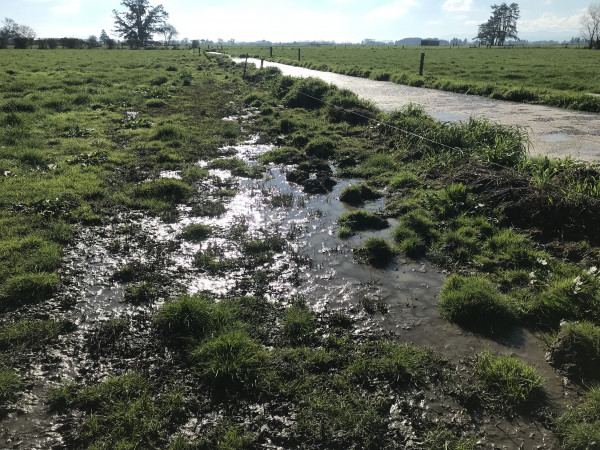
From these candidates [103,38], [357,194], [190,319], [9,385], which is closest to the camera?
[9,385]

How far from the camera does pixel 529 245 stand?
24.0 ft

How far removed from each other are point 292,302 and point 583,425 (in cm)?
379

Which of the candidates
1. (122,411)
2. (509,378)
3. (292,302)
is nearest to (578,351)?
(509,378)

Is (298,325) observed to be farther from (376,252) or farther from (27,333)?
(27,333)

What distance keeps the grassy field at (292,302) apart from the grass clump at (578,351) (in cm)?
2

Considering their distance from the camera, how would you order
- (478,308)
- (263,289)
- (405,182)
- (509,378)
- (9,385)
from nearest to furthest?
1. (9,385)
2. (509,378)
3. (478,308)
4. (263,289)
5. (405,182)

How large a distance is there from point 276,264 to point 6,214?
6084mm

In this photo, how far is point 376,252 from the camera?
24.5ft

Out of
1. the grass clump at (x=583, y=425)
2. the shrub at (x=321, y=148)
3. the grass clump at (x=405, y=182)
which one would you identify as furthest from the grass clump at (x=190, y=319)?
the shrub at (x=321, y=148)

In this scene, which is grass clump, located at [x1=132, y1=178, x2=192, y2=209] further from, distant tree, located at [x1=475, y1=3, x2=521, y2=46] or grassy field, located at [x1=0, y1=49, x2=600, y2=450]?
distant tree, located at [x1=475, y1=3, x2=521, y2=46]

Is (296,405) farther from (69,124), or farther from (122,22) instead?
(122,22)

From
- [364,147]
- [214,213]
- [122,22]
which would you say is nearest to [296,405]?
[214,213]

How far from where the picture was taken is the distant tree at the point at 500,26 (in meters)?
130

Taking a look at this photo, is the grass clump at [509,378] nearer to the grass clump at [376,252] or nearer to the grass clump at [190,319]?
the grass clump at [376,252]
